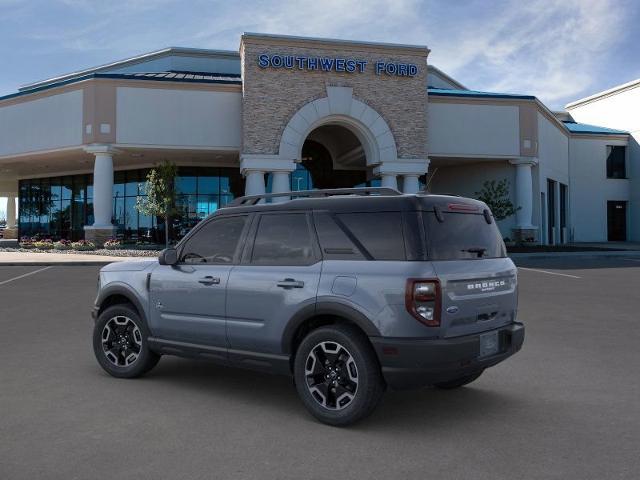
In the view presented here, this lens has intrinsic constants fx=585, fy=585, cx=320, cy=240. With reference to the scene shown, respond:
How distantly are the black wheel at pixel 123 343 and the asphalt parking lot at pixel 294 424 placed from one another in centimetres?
17

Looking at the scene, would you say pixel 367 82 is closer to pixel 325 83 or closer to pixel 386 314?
pixel 325 83

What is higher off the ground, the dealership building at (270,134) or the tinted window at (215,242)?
the dealership building at (270,134)

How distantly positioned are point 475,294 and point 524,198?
99.0 ft

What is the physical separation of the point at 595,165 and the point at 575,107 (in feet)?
35.4

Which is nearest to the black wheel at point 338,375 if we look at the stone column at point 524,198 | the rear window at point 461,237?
the rear window at point 461,237

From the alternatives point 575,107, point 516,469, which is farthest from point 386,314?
point 575,107

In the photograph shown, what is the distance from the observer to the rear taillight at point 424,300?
426 cm

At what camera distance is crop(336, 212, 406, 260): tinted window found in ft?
14.7

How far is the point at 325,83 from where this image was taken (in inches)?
1141

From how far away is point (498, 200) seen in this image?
31.4 metres

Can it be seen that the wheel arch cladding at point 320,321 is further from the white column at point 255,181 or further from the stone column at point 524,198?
the stone column at point 524,198

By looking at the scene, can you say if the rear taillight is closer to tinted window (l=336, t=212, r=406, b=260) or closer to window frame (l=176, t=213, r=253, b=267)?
tinted window (l=336, t=212, r=406, b=260)

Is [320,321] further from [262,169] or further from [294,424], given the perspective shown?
[262,169]

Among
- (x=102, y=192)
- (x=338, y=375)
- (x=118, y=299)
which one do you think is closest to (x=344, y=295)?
(x=338, y=375)
